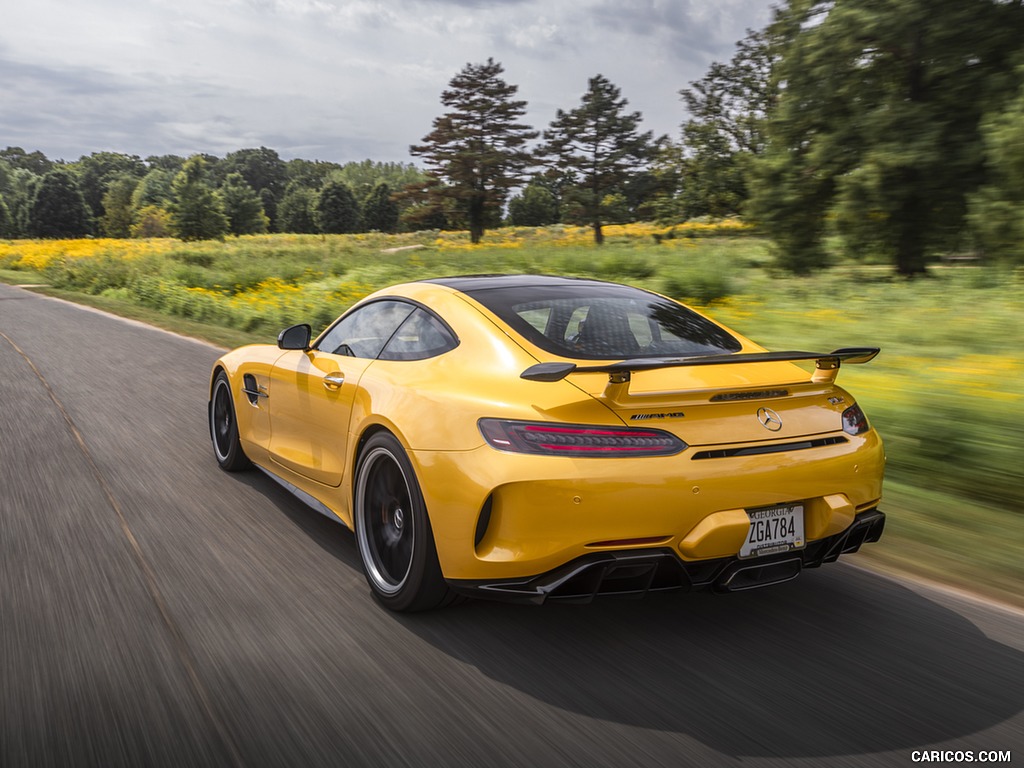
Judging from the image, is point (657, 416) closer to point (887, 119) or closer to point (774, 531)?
point (774, 531)

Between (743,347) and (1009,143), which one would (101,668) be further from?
(1009,143)

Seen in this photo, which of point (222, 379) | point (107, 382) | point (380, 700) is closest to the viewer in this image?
point (380, 700)

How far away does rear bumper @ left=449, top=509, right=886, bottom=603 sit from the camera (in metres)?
2.82

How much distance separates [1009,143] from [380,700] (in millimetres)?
17823

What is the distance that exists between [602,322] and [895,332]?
6140 millimetres

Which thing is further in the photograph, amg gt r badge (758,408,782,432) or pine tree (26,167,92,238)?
pine tree (26,167,92,238)

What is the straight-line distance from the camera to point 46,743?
2.41 meters

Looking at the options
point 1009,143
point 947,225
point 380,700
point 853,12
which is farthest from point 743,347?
point 853,12

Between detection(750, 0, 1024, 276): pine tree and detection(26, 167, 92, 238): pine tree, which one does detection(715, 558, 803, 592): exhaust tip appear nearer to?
detection(750, 0, 1024, 276): pine tree

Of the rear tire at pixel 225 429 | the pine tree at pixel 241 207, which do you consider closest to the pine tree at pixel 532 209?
the pine tree at pixel 241 207

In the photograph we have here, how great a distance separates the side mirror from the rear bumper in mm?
2006

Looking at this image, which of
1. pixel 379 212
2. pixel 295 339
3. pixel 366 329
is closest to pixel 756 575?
pixel 366 329

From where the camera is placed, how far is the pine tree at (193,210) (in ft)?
236

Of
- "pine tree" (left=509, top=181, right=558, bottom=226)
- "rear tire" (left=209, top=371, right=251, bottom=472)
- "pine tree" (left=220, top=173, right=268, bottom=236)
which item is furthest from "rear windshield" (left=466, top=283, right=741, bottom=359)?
"pine tree" (left=220, top=173, right=268, bottom=236)
